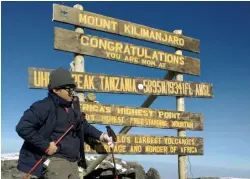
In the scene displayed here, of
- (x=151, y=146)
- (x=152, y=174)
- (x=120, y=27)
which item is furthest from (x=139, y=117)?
(x=152, y=174)

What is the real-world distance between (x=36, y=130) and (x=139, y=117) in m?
5.37

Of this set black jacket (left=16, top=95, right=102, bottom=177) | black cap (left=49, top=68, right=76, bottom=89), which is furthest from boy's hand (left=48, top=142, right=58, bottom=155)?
black cap (left=49, top=68, right=76, bottom=89)

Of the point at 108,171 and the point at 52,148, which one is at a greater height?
the point at 52,148

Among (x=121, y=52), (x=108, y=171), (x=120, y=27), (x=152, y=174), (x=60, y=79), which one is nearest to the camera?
(x=60, y=79)

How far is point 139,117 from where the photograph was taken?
35.4 feet

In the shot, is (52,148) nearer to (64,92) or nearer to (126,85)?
(64,92)

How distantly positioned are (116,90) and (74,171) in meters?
4.58

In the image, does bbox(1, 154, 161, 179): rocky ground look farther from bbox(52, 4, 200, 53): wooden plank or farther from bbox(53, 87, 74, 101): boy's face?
bbox(53, 87, 74, 101): boy's face

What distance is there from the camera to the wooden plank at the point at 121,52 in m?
9.81

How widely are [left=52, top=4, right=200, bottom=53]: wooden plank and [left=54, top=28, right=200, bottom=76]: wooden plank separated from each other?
290 mm

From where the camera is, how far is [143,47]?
11242mm

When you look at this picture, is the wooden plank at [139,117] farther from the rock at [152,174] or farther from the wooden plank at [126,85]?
the rock at [152,174]

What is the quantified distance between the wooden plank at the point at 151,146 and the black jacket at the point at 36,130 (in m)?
3.99

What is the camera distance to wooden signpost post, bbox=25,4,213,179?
32.4 feet
